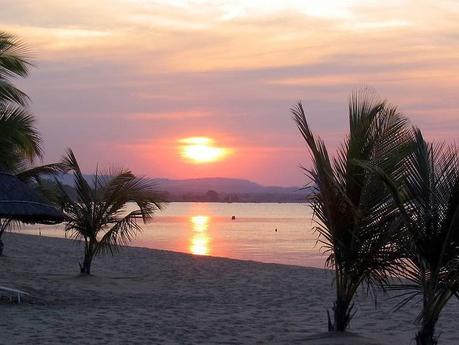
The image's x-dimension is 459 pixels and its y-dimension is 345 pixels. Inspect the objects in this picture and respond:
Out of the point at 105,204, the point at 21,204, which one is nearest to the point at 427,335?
the point at 21,204

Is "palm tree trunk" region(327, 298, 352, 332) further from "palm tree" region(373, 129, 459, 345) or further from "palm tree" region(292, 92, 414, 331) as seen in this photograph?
"palm tree" region(373, 129, 459, 345)

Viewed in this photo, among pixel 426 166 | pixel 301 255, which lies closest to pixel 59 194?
pixel 426 166

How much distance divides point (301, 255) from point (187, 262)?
1264 centimetres

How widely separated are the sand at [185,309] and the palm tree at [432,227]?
153 cm

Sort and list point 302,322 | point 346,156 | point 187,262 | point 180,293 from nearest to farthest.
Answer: point 346,156, point 302,322, point 180,293, point 187,262

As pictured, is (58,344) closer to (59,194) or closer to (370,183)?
(370,183)

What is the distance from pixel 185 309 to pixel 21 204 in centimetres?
310

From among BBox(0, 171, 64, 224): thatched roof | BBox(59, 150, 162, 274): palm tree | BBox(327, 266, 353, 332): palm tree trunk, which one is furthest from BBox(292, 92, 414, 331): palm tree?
BBox(59, 150, 162, 274): palm tree

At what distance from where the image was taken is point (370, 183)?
870cm

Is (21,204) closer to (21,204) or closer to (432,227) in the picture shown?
(21,204)

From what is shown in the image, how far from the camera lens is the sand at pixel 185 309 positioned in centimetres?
931

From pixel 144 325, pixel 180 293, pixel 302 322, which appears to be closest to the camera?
pixel 144 325

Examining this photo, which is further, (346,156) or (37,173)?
(37,173)

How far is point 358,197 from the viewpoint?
8898mm
